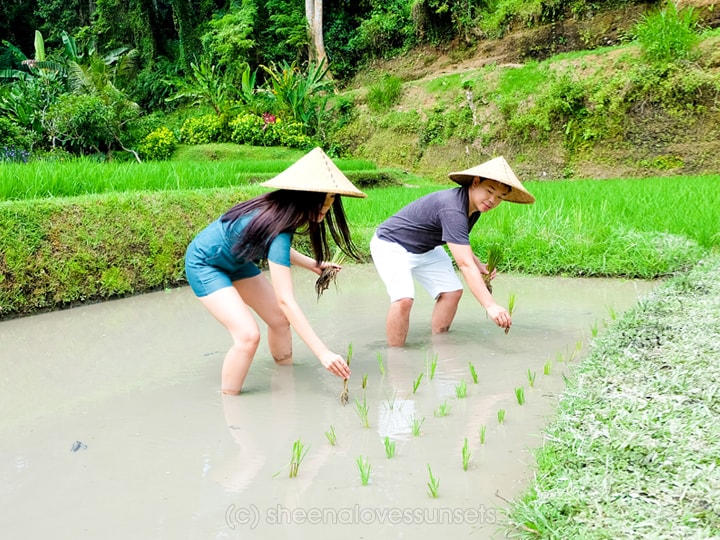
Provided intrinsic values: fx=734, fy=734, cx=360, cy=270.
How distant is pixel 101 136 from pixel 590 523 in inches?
555

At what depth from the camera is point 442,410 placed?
2758 millimetres

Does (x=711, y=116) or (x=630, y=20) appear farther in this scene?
(x=630, y=20)

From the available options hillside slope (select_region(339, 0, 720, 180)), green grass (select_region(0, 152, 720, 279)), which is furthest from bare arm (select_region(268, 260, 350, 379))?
hillside slope (select_region(339, 0, 720, 180))

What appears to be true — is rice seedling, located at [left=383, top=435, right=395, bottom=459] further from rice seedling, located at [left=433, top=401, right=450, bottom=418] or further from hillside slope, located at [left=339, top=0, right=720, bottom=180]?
hillside slope, located at [left=339, top=0, right=720, bottom=180]

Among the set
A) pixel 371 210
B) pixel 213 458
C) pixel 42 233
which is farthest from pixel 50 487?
pixel 371 210

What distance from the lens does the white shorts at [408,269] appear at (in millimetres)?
3855

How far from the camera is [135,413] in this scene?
293 cm

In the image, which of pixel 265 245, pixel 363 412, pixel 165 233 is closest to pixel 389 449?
pixel 363 412

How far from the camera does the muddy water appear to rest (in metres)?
2.03

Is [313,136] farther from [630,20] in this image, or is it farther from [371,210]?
[371,210]

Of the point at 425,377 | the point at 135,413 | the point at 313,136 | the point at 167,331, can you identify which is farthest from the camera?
the point at 313,136

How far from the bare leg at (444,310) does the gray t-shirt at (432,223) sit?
29 centimetres

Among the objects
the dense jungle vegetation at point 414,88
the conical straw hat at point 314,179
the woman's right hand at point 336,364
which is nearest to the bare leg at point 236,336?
the woman's right hand at point 336,364

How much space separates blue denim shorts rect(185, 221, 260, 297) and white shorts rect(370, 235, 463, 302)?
929 mm
